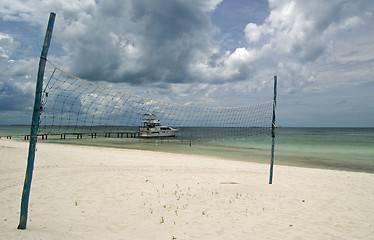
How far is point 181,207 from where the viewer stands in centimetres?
552

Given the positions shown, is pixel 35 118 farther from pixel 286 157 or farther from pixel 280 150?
pixel 280 150

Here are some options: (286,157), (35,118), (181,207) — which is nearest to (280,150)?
(286,157)

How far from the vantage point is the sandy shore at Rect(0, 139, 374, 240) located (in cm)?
418

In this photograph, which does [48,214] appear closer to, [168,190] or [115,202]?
[115,202]

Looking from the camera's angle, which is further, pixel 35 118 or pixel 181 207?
pixel 181 207

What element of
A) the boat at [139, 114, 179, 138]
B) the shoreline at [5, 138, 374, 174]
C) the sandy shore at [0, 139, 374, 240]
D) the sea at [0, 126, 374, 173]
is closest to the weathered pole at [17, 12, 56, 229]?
the sandy shore at [0, 139, 374, 240]

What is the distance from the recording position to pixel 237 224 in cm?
455

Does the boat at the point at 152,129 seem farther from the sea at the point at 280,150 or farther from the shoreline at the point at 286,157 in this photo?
the shoreline at the point at 286,157

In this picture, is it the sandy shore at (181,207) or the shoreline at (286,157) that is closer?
the sandy shore at (181,207)

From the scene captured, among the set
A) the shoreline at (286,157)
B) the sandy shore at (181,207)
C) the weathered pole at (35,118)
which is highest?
the weathered pole at (35,118)

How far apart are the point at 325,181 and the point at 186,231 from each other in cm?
745

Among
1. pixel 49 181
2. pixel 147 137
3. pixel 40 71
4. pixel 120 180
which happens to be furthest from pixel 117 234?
pixel 147 137

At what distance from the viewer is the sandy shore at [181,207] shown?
165 inches

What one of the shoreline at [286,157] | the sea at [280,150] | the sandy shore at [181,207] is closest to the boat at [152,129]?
the sea at [280,150]
